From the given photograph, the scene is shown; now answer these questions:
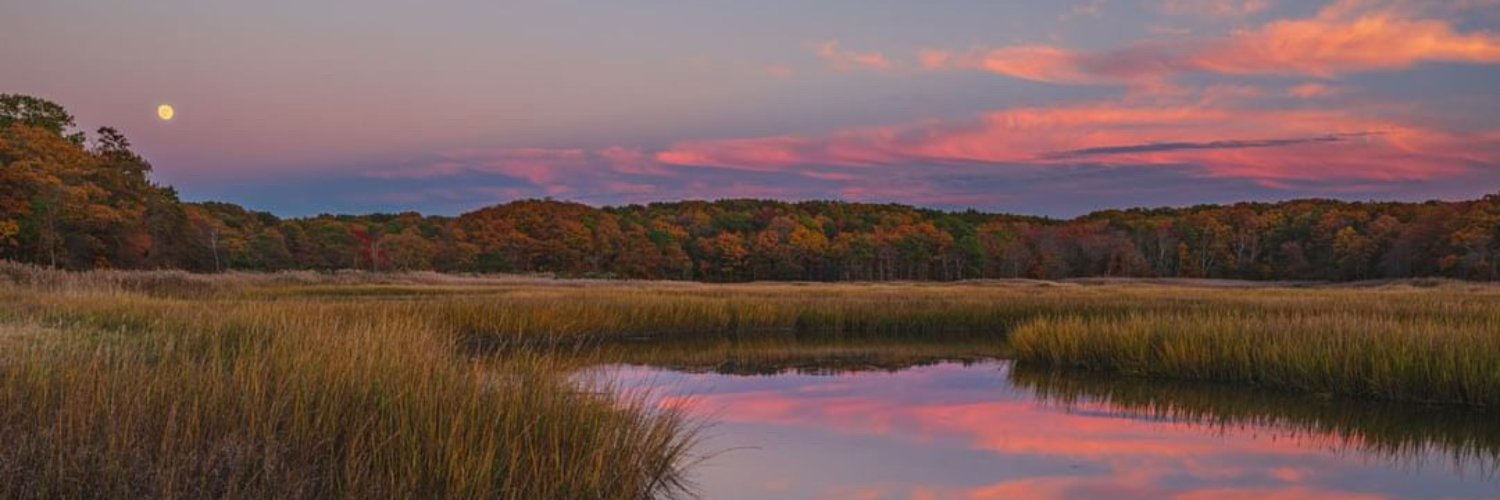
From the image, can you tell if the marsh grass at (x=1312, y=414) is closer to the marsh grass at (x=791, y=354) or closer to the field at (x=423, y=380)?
the field at (x=423, y=380)

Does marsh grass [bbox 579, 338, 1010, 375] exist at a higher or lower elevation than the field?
lower

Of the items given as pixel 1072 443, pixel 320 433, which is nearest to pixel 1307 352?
pixel 1072 443

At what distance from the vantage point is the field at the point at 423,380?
19.8ft

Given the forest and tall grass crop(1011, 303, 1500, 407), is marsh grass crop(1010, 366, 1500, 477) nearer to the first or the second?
tall grass crop(1011, 303, 1500, 407)

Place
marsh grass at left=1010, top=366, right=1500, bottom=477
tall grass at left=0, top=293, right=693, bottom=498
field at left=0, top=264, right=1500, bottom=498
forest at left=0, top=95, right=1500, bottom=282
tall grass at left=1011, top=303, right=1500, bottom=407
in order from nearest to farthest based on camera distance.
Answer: tall grass at left=0, top=293, right=693, bottom=498
field at left=0, top=264, right=1500, bottom=498
marsh grass at left=1010, top=366, right=1500, bottom=477
tall grass at left=1011, top=303, right=1500, bottom=407
forest at left=0, top=95, right=1500, bottom=282

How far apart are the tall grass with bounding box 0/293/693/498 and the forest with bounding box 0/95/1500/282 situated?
5047 centimetres

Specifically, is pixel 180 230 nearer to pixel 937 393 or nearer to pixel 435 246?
pixel 435 246

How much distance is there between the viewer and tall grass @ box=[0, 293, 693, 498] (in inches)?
226

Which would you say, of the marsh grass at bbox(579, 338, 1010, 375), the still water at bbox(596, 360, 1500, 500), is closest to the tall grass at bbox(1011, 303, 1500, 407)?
the still water at bbox(596, 360, 1500, 500)

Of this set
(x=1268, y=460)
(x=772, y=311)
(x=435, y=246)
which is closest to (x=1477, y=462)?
(x=1268, y=460)

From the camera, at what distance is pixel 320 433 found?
6770 millimetres

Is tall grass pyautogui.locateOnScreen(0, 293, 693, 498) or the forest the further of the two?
the forest

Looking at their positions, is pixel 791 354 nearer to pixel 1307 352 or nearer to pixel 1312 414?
pixel 1307 352

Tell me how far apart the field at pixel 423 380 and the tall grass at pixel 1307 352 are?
0.04 metres
